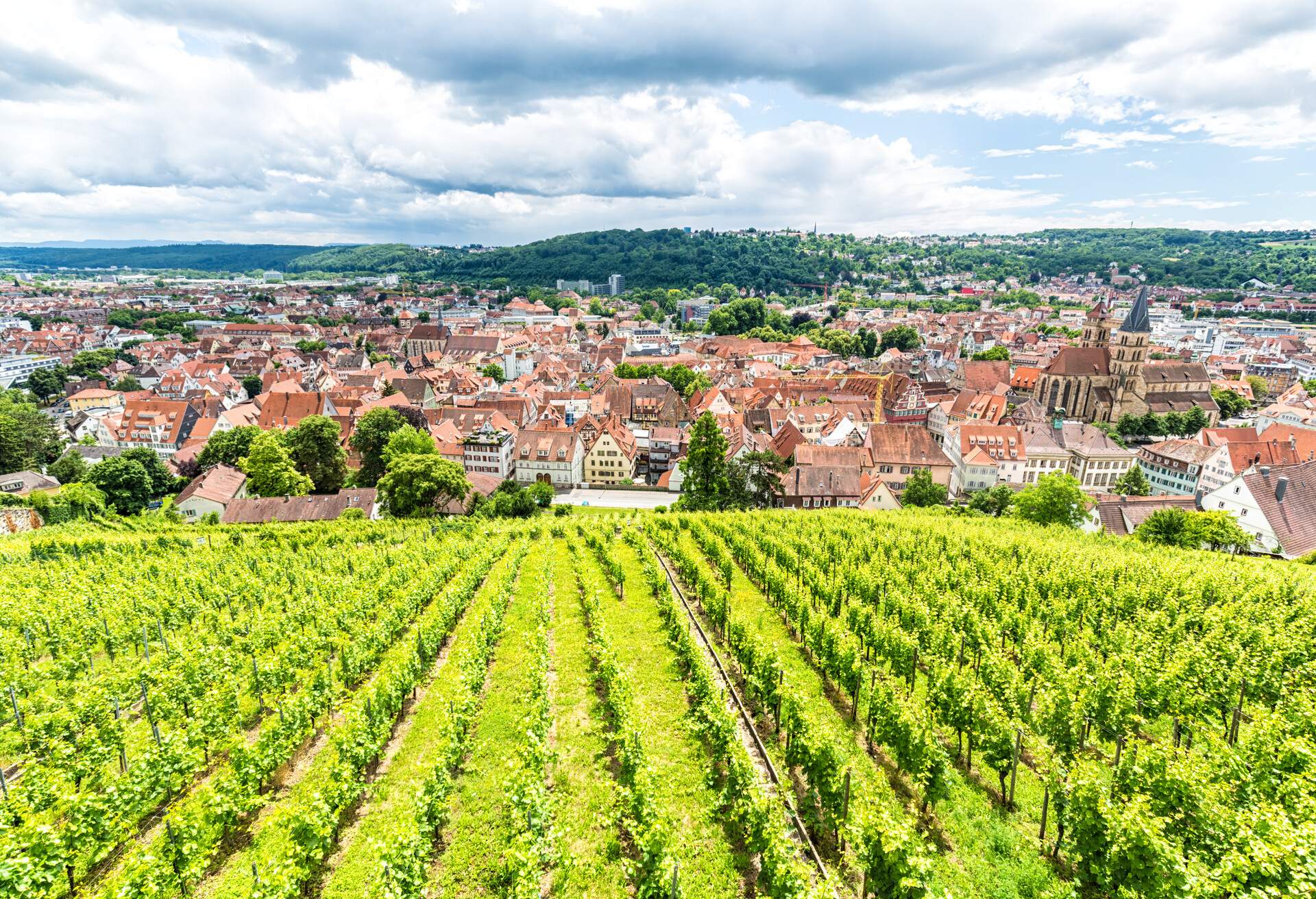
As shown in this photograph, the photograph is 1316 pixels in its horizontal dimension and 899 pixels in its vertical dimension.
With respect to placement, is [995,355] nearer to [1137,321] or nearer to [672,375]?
[1137,321]

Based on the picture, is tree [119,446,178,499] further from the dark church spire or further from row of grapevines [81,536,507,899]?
the dark church spire

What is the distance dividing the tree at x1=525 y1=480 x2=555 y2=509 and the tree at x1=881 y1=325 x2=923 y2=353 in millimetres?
131446

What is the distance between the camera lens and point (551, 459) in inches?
2948

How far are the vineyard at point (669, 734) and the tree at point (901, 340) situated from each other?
14398 cm

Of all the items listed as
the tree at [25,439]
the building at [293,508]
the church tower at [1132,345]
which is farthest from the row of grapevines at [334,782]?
the church tower at [1132,345]

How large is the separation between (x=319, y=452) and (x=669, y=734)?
62588mm

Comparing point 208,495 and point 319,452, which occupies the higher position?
point 319,452

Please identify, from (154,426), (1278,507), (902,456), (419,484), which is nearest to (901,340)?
(902,456)

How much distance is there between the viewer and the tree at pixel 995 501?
62.9m

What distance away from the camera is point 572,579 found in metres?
37.1

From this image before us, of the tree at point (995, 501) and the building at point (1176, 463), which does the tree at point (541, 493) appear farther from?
the building at point (1176, 463)

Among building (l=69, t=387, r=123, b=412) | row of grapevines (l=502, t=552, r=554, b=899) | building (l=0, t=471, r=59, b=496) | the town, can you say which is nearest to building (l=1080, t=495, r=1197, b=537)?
the town

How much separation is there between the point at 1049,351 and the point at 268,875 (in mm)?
181746

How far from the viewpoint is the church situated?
10375 centimetres
